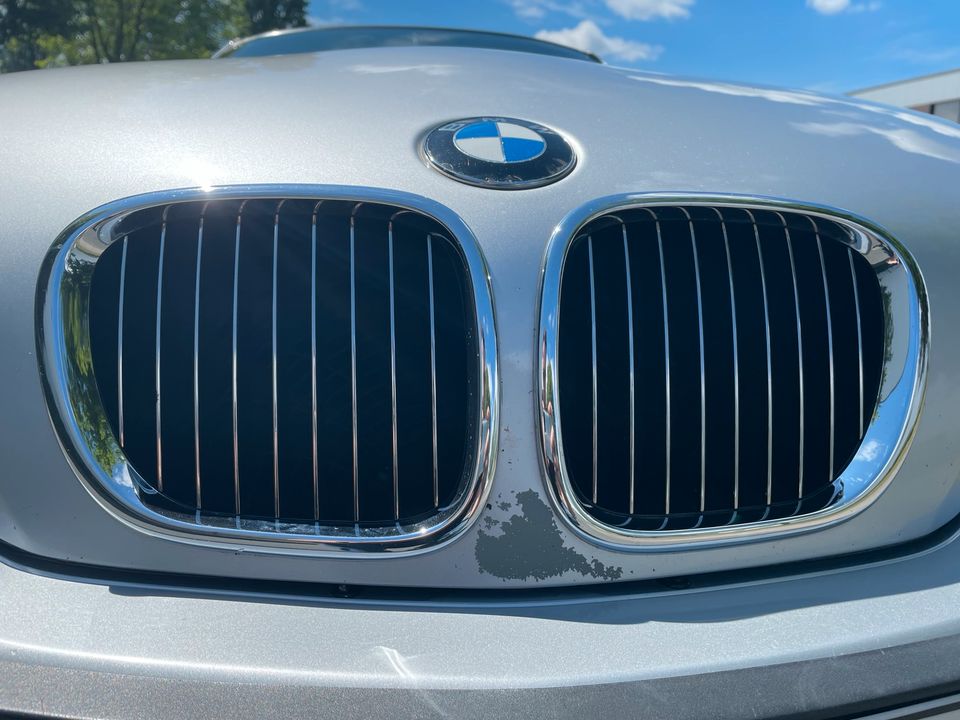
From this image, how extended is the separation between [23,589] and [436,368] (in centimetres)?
71

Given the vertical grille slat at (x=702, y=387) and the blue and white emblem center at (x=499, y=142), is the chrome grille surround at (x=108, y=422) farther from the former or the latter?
the vertical grille slat at (x=702, y=387)

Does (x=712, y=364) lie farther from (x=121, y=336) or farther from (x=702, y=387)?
(x=121, y=336)

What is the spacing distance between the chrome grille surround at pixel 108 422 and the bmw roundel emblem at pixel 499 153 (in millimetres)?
106

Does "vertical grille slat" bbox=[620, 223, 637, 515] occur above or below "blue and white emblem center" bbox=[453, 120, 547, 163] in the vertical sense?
below

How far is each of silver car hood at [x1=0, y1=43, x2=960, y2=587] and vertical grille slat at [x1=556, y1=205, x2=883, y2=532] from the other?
8 cm

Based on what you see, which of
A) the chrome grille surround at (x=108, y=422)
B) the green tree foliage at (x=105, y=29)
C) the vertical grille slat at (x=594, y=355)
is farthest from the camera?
the green tree foliage at (x=105, y=29)

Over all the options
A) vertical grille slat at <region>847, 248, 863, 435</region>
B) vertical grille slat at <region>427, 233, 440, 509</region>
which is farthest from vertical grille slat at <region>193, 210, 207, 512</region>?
vertical grille slat at <region>847, 248, 863, 435</region>

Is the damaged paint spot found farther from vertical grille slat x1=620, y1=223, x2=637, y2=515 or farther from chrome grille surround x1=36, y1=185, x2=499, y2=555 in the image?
vertical grille slat x1=620, y1=223, x2=637, y2=515

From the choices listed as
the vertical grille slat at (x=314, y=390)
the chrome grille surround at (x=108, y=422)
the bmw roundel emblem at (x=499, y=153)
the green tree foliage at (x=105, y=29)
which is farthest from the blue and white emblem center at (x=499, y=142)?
the green tree foliage at (x=105, y=29)

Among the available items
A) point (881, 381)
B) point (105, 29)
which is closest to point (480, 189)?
point (881, 381)

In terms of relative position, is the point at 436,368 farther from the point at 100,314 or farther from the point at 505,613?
the point at 100,314

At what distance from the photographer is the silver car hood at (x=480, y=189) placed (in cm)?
120

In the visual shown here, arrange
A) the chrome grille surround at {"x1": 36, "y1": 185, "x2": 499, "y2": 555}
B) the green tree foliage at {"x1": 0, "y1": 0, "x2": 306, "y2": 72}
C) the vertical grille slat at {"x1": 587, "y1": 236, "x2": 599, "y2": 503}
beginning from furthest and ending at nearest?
1. the green tree foliage at {"x1": 0, "y1": 0, "x2": 306, "y2": 72}
2. the vertical grille slat at {"x1": 587, "y1": 236, "x2": 599, "y2": 503}
3. the chrome grille surround at {"x1": 36, "y1": 185, "x2": 499, "y2": 555}

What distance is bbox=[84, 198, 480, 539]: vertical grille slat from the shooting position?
127cm
